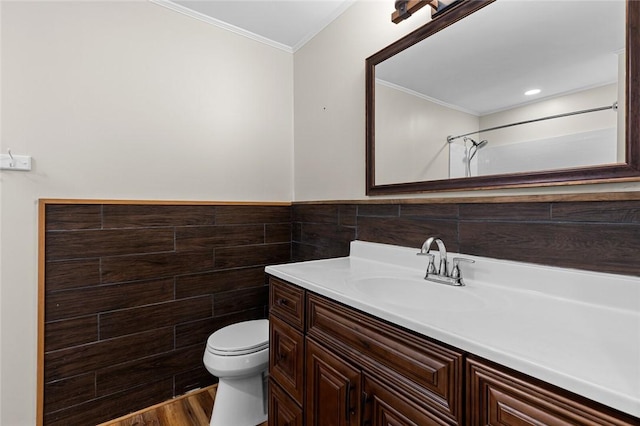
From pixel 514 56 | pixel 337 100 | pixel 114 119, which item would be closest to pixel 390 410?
pixel 514 56

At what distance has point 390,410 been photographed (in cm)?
81

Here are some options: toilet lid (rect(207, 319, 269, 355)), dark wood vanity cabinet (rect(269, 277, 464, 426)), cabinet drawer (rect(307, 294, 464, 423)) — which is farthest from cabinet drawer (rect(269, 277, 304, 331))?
toilet lid (rect(207, 319, 269, 355))

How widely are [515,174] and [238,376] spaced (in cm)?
160

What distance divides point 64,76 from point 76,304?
Result: 1195 mm

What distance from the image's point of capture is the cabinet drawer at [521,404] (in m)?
0.49

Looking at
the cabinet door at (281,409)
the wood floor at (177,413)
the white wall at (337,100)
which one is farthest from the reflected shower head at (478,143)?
the wood floor at (177,413)

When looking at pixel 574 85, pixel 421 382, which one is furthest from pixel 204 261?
pixel 574 85

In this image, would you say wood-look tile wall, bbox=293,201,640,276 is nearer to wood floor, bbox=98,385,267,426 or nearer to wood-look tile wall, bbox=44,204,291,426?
wood-look tile wall, bbox=44,204,291,426

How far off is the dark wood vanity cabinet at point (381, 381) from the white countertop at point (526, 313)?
3 cm

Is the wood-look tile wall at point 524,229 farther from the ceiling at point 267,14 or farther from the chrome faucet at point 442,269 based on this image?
the ceiling at point 267,14

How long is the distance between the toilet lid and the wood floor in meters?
0.45

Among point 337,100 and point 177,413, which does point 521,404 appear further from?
point 177,413

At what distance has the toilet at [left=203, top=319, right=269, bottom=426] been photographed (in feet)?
5.05

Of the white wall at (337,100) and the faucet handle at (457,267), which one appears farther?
the white wall at (337,100)
